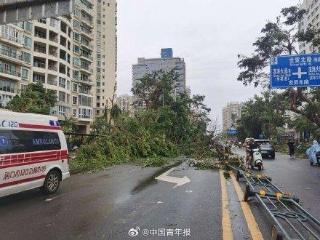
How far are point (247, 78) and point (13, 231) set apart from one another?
32311 millimetres

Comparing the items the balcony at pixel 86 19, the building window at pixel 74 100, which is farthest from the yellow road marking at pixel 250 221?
the balcony at pixel 86 19

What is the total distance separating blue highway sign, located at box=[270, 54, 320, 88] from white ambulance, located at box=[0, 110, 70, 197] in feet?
57.1

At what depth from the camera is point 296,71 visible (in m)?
25.2

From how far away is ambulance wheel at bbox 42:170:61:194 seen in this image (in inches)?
424

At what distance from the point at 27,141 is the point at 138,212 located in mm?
3534

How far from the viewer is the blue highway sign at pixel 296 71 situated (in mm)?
24812

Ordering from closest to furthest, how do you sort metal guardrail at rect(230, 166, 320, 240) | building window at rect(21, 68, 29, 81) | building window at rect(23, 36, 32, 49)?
metal guardrail at rect(230, 166, 320, 240)
building window at rect(21, 68, 29, 81)
building window at rect(23, 36, 32, 49)

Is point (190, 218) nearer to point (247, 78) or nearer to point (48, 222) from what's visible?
point (48, 222)

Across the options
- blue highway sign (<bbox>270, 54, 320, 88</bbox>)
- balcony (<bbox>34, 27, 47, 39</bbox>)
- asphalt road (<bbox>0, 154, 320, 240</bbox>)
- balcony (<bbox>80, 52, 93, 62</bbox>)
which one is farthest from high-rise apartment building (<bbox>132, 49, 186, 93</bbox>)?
asphalt road (<bbox>0, 154, 320, 240</bbox>)

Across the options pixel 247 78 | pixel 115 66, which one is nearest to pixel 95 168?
pixel 247 78

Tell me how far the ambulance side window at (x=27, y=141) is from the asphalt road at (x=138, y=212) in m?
1.29

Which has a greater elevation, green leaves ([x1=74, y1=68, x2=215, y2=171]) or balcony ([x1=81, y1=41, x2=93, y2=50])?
balcony ([x1=81, y1=41, x2=93, y2=50])

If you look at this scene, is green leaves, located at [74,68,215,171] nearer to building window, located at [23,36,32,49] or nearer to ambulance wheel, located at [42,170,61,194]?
ambulance wheel, located at [42,170,61,194]

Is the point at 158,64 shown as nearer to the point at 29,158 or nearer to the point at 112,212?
the point at 29,158
